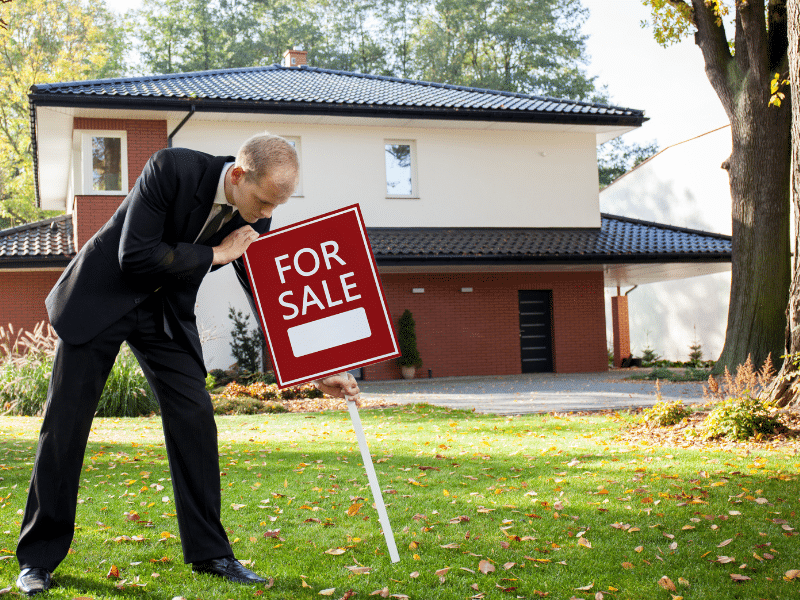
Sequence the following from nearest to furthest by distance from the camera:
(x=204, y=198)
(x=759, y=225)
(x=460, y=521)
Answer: (x=204, y=198), (x=460, y=521), (x=759, y=225)

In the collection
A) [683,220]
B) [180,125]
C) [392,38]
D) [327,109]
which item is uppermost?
[392,38]

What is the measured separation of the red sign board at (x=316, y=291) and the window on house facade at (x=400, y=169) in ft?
52.0

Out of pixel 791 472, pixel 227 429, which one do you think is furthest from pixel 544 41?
pixel 791 472

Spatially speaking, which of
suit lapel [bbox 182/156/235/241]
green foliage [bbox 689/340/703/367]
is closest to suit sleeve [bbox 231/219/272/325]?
suit lapel [bbox 182/156/235/241]

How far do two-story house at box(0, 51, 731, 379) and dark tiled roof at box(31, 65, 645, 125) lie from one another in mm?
55

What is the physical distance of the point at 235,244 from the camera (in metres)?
3.33

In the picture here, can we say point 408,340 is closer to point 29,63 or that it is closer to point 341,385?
point 341,385

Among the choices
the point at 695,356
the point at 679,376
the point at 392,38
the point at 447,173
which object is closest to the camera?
the point at 679,376

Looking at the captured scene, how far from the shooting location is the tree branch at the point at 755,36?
12.1 m

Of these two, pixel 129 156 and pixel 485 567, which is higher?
pixel 129 156

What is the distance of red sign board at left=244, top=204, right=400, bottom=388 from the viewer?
11.4ft

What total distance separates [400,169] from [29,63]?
22.6 meters

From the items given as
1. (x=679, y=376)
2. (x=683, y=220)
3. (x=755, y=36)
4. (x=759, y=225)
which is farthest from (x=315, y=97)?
(x=683, y=220)

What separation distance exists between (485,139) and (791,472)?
15451 millimetres
